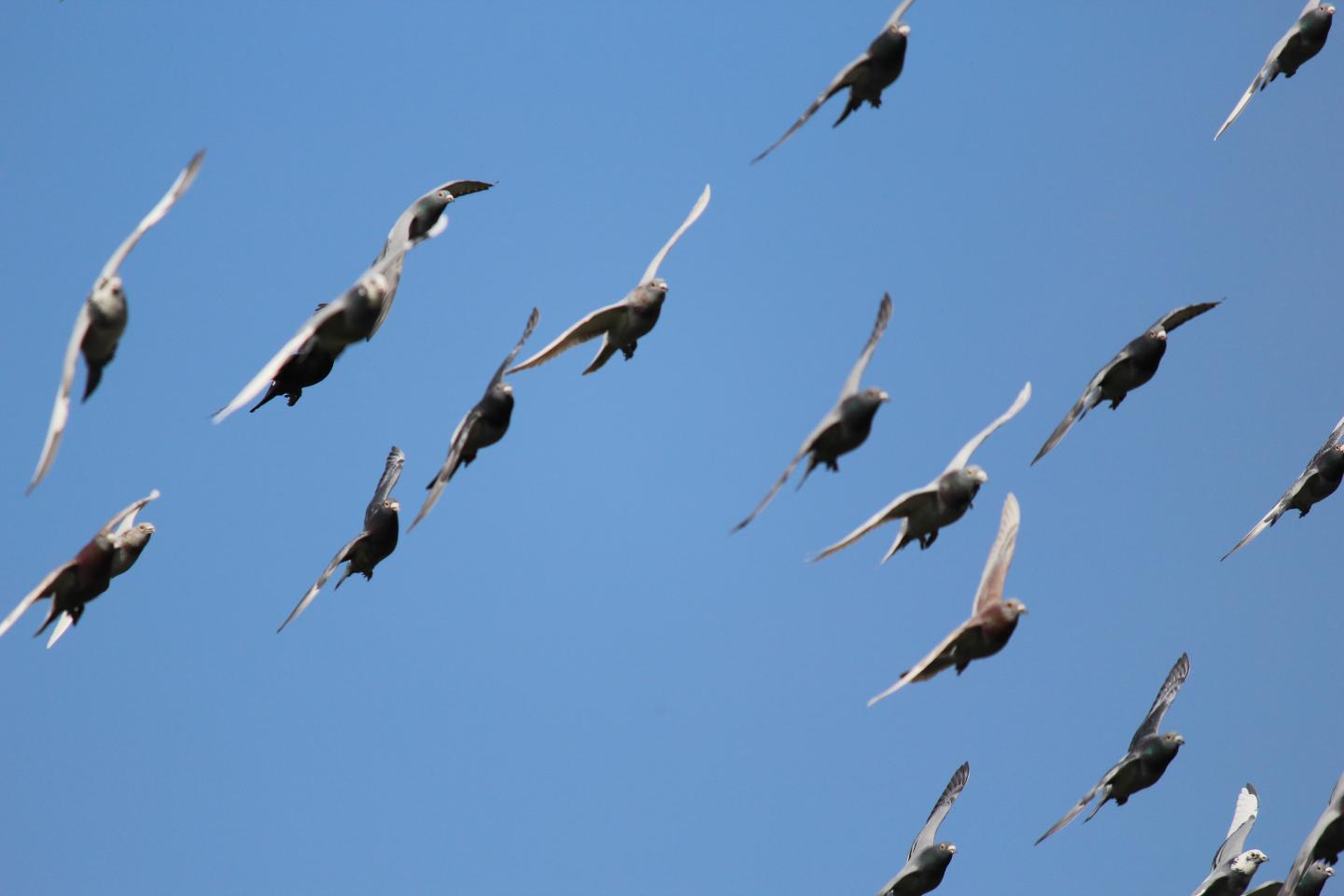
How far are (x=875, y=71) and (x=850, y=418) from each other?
3.93 m

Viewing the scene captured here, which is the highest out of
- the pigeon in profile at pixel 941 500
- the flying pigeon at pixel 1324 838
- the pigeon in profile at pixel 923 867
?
the pigeon in profile at pixel 941 500

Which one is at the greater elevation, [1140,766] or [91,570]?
[91,570]

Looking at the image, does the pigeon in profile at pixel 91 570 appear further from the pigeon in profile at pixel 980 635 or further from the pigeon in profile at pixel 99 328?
the pigeon in profile at pixel 980 635

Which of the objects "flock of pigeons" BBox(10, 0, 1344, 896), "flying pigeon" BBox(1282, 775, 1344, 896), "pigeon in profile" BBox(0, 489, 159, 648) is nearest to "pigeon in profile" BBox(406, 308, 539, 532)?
"flock of pigeons" BBox(10, 0, 1344, 896)

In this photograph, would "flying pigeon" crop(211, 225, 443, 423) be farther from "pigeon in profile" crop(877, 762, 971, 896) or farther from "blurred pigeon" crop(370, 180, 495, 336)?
"pigeon in profile" crop(877, 762, 971, 896)

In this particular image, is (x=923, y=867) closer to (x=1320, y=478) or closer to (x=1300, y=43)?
(x=1320, y=478)

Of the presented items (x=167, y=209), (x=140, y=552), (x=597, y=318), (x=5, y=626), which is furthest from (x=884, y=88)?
(x=5, y=626)

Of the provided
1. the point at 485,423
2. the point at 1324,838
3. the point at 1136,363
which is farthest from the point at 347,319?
the point at 1324,838

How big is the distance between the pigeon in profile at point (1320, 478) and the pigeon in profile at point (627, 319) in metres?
7.67

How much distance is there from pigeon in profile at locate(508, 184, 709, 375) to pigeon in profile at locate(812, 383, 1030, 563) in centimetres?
326

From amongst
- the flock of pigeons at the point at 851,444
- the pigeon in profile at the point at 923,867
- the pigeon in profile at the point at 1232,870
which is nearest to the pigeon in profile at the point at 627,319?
the flock of pigeons at the point at 851,444

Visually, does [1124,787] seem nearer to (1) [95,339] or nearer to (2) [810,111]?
(2) [810,111]

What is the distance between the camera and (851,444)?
54.1ft

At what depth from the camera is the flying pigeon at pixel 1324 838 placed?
1838 centimetres
